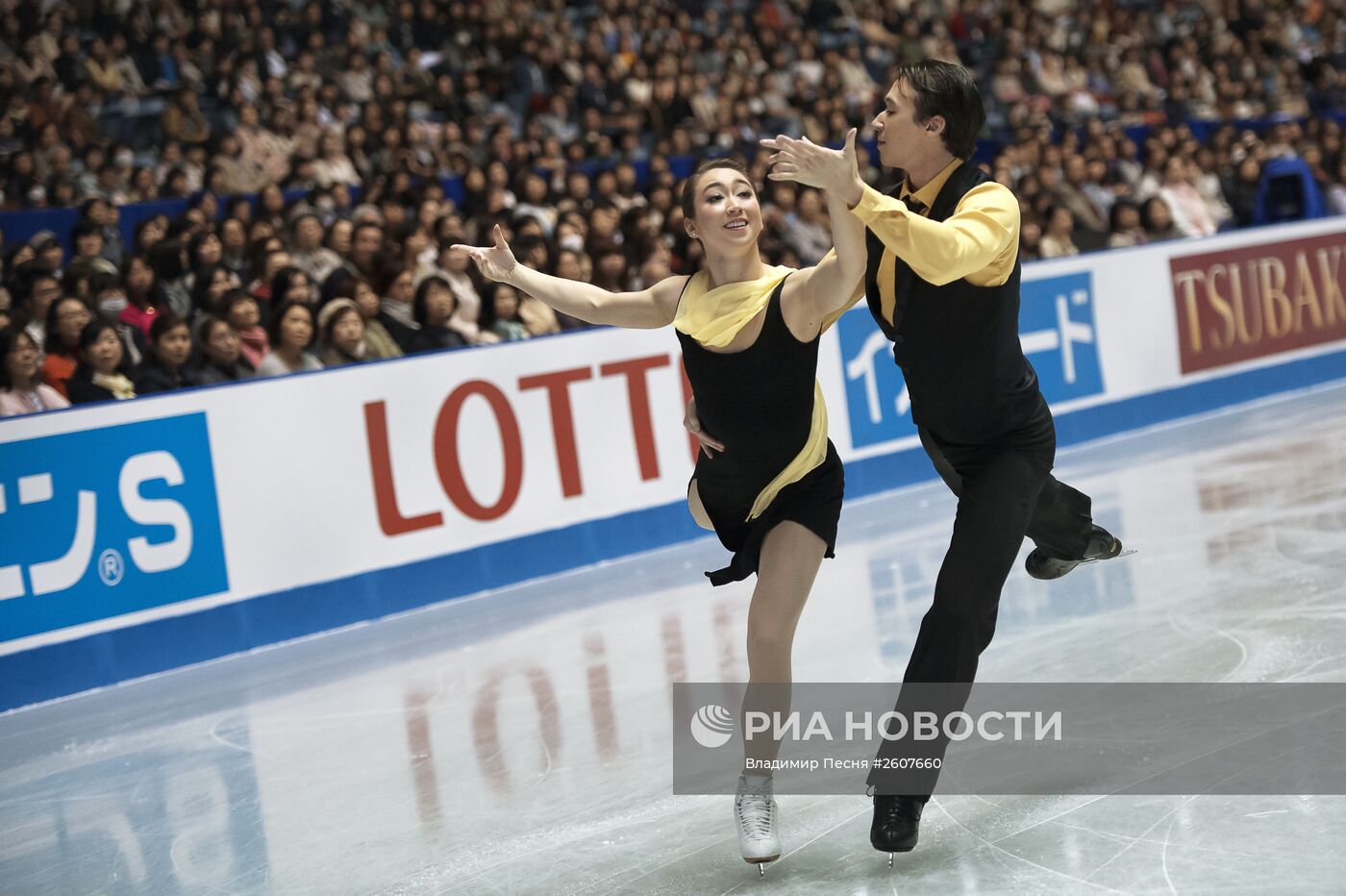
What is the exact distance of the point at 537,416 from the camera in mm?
7973

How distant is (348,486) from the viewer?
732 centimetres

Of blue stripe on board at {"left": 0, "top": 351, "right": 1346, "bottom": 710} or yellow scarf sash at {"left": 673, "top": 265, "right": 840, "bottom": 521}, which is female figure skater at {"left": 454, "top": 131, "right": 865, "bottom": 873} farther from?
blue stripe on board at {"left": 0, "top": 351, "right": 1346, "bottom": 710}

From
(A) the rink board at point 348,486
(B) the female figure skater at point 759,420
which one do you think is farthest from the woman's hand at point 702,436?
(A) the rink board at point 348,486

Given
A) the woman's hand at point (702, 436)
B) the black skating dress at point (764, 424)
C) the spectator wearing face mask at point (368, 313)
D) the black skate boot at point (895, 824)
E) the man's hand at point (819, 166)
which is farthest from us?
the spectator wearing face mask at point (368, 313)

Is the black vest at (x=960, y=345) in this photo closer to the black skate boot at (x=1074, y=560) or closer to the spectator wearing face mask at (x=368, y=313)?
the black skate boot at (x=1074, y=560)

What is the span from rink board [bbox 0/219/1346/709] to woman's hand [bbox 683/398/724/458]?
3597 mm

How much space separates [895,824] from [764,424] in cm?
103

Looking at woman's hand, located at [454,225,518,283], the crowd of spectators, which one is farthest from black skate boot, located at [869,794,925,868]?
the crowd of spectators

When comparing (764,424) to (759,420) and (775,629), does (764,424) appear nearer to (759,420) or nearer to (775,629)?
(759,420)

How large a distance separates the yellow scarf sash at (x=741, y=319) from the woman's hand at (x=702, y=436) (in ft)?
0.55

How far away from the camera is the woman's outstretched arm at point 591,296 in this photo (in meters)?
4.06

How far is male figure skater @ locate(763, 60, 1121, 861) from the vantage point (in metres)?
3.61

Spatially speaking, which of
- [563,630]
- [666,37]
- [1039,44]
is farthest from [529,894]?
[1039,44]

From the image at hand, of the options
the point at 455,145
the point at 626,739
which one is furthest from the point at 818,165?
the point at 455,145
